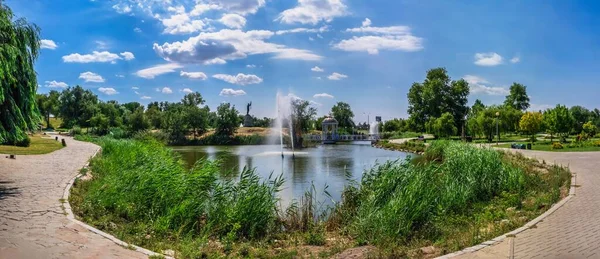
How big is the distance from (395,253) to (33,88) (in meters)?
11.7

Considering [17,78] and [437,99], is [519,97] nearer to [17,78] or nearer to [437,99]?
[437,99]

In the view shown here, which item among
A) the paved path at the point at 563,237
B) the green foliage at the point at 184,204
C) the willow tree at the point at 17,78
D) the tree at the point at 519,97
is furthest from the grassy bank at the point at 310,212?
the tree at the point at 519,97

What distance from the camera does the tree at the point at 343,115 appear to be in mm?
100812

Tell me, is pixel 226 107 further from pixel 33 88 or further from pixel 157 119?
pixel 33 88

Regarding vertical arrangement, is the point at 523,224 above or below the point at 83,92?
below

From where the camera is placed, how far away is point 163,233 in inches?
A: 344

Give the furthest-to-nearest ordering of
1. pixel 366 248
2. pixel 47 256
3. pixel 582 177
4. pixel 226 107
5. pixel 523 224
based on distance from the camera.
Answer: pixel 226 107, pixel 582 177, pixel 523 224, pixel 366 248, pixel 47 256

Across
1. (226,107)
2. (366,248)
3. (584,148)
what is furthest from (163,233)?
(226,107)

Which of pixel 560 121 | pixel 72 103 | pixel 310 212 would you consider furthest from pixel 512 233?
pixel 72 103

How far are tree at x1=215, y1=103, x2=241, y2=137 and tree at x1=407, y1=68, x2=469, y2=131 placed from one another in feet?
96.5

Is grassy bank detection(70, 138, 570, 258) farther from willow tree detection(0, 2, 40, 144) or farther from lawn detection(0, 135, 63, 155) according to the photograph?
lawn detection(0, 135, 63, 155)

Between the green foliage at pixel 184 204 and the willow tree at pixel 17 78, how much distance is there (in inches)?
106

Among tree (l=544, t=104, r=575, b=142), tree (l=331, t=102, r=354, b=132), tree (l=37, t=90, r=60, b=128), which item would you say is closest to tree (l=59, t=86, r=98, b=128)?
tree (l=37, t=90, r=60, b=128)

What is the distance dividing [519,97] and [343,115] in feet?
122
